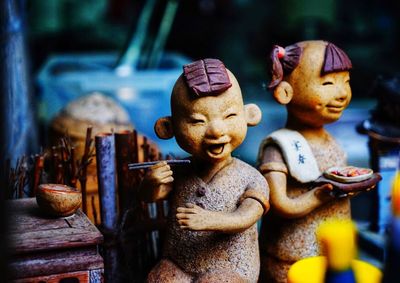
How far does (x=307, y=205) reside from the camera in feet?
7.13

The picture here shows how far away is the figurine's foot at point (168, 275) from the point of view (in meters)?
1.96

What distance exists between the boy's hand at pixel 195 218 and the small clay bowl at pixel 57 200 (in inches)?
13.8

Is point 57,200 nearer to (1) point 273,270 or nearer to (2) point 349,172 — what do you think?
(1) point 273,270

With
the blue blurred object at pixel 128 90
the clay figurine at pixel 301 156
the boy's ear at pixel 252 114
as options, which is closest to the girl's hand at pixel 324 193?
the clay figurine at pixel 301 156

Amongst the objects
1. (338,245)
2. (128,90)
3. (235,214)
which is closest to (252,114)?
(235,214)

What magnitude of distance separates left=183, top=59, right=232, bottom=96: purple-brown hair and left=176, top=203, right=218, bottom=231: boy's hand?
13.3 inches

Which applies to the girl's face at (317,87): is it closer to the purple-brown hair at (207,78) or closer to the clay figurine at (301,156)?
the clay figurine at (301,156)

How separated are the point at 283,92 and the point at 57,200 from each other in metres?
0.83

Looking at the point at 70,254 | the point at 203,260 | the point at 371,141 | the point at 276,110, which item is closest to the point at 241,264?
the point at 203,260

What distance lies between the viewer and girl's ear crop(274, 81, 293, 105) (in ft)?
7.27

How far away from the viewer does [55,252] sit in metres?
1.82

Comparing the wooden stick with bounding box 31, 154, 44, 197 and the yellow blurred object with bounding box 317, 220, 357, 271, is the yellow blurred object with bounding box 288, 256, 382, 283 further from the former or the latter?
the wooden stick with bounding box 31, 154, 44, 197

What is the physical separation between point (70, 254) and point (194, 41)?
5.79m

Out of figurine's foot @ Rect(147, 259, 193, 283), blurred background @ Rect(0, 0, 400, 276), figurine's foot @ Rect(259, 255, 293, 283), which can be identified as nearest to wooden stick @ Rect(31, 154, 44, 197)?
blurred background @ Rect(0, 0, 400, 276)
